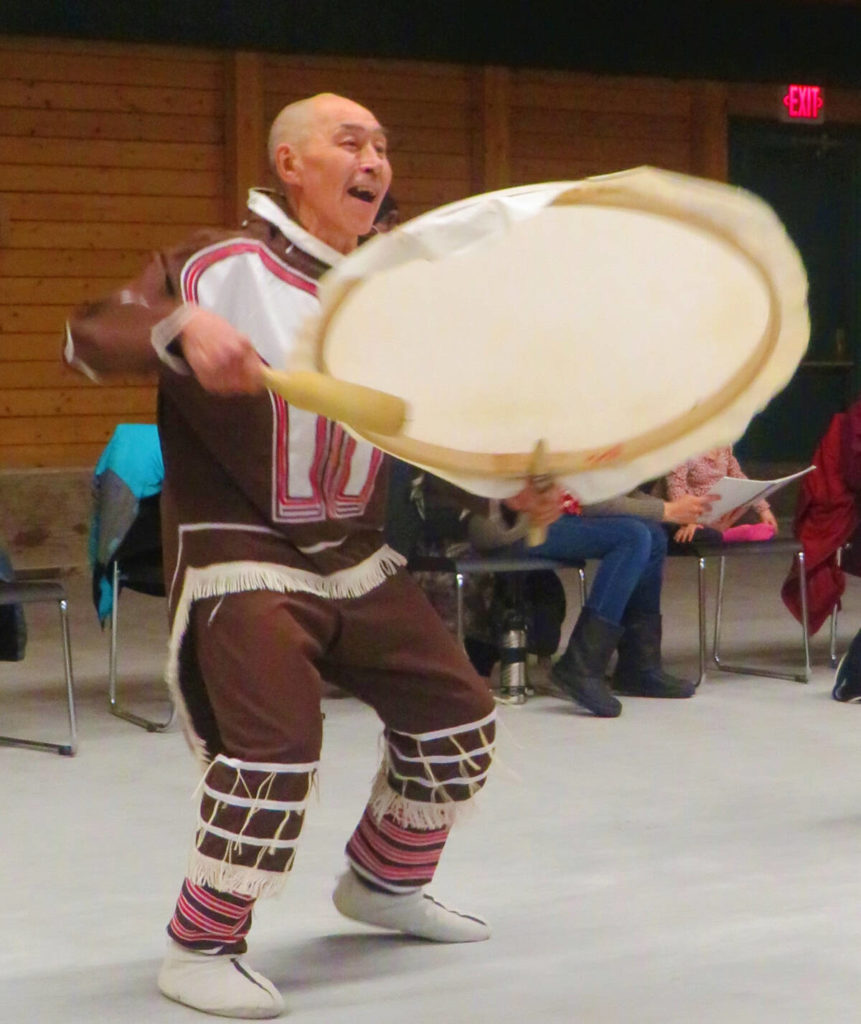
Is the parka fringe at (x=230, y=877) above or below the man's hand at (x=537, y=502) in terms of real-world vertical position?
below

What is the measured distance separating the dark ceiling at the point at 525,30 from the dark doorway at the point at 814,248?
2.16ft

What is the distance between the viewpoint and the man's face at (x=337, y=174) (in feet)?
7.52

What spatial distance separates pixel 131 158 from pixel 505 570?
13.1 ft

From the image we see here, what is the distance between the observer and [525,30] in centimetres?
796

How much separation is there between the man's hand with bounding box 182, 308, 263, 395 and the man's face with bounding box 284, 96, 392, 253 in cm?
35

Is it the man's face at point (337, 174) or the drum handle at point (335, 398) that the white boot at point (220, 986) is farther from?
the man's face at point (337, 174)

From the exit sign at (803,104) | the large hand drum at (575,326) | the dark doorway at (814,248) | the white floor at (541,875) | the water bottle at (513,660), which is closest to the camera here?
the large hand drum at (575,326)

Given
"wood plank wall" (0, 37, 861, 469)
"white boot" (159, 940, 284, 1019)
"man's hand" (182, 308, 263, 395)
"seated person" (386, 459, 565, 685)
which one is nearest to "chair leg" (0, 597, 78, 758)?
"seated person" (386, 459, 565, 685)

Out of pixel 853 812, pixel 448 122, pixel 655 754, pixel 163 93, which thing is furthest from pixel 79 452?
pixel 853 812

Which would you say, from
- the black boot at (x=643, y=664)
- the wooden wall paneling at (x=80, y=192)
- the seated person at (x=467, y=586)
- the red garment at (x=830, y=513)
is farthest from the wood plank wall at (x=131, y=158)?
the black boot at (x=643, y=664)

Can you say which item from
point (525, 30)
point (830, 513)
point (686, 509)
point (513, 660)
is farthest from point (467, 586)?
point (525, 30)

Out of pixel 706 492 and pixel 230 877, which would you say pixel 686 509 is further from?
pixel 230 877

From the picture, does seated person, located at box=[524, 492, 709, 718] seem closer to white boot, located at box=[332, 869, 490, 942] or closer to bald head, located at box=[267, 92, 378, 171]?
white boot, located at box=[332, 869, 490, 942]

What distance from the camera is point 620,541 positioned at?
4.71 meters
